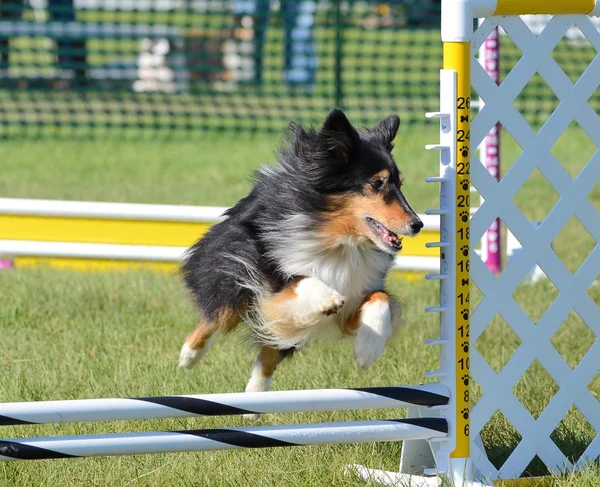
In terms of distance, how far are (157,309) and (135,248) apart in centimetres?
102

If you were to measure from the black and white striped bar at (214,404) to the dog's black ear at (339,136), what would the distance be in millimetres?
883

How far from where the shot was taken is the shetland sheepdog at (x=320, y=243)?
11.1 feet

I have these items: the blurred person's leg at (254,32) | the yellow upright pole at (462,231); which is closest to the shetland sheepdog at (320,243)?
the yellow upright pole at (462,231)

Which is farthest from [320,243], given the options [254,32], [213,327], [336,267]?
[254,32]

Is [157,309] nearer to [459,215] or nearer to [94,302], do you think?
Answer: [94,302]

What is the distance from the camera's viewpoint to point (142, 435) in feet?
9.04

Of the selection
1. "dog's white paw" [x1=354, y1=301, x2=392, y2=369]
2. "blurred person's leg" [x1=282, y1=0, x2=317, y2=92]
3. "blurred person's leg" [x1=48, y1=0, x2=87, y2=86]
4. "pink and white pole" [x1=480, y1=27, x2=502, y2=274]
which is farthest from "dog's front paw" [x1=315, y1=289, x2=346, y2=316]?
"blurred person's leg" [x1=48, y1=0, x2=87, y2=86]

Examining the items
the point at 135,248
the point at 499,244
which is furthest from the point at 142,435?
the point at 499,244

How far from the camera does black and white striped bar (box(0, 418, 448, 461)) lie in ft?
8.82

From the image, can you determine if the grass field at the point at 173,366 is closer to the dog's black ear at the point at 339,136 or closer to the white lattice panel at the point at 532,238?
the white lattice panel at the point at 532,238

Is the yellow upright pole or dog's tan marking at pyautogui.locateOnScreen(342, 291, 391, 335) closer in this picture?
the yellow upright pole

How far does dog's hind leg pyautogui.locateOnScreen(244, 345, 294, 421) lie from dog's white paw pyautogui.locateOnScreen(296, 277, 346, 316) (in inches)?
23.1

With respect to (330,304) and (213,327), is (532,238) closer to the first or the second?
(330,304)

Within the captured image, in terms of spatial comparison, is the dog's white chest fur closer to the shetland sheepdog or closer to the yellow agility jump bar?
the shetland sheepdog
